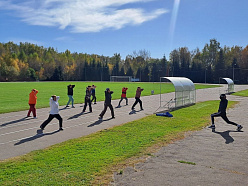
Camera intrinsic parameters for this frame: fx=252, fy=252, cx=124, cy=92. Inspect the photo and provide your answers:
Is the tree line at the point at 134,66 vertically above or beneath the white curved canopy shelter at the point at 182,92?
above

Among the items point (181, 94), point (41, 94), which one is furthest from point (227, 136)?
point (41, 94)

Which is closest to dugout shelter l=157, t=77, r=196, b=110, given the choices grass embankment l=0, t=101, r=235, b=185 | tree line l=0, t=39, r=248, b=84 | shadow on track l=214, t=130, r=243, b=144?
shadow on track l=214, t=130, r=243, b=144

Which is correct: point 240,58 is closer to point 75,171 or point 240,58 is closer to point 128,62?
point 128,62

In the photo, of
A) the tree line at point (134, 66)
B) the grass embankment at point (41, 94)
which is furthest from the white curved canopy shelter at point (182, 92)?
the tree line at point (134, 66)

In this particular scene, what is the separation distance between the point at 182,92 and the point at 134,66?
111517 millimetres

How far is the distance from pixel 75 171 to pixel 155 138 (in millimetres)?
4142

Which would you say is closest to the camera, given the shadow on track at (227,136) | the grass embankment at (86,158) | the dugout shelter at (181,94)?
the grass embankment at (86,158)

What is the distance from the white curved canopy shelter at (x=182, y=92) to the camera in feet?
66.8

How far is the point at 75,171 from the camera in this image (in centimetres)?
606

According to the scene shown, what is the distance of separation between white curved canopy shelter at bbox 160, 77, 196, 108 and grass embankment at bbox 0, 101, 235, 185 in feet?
30.8

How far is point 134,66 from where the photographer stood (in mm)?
131875

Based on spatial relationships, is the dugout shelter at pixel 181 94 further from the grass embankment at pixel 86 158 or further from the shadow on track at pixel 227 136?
the grass embankment at pixel 86 158

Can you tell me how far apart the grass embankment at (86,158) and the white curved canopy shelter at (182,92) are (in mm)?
9382

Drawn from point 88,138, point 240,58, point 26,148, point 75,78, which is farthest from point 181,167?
point 75,78
